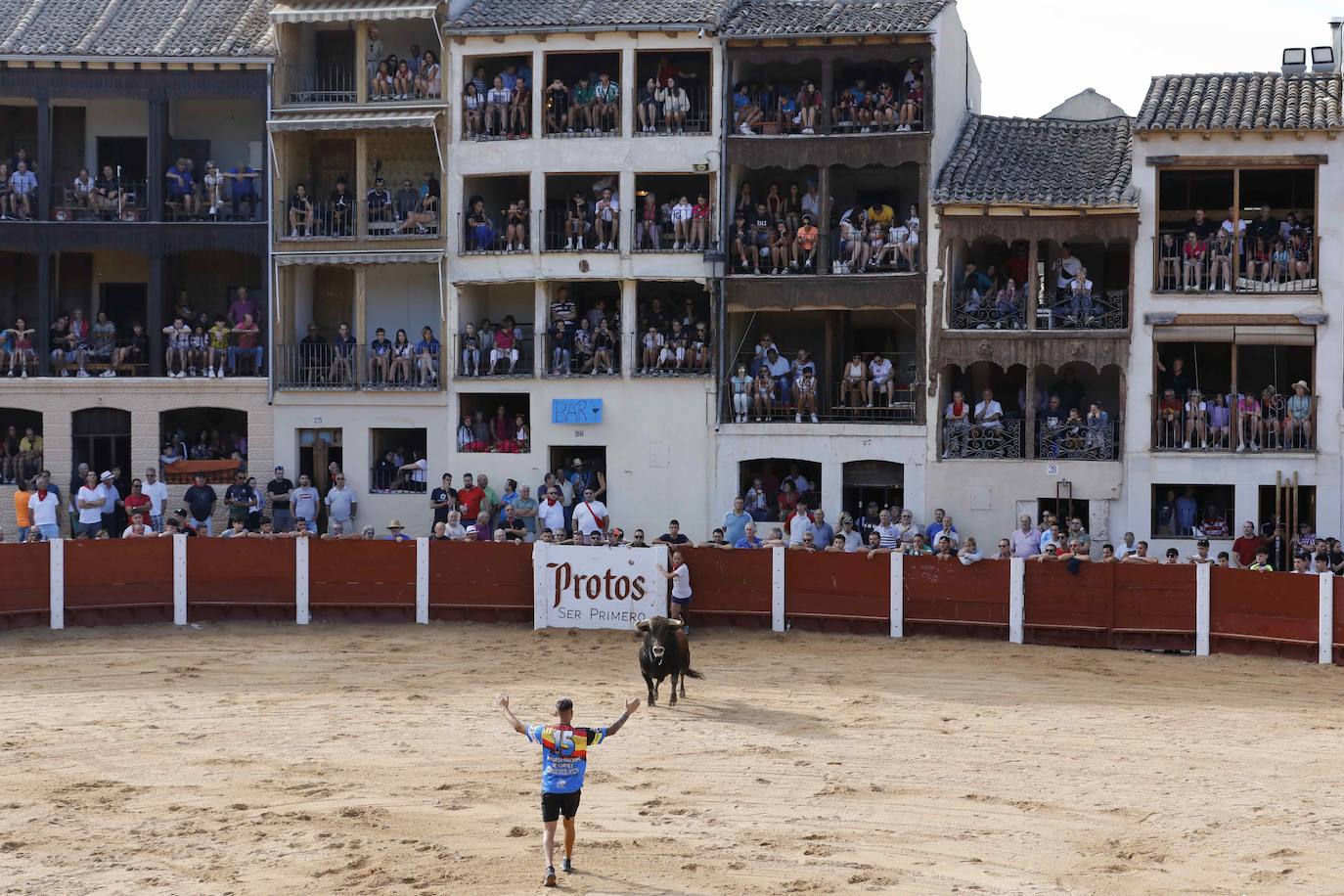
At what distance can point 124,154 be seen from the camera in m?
36.8

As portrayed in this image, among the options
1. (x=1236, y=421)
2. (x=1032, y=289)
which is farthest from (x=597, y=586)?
(x=1236, y=421)

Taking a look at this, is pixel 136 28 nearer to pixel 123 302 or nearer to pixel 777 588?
pixel 123 302

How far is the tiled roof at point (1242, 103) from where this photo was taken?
30.6 meters

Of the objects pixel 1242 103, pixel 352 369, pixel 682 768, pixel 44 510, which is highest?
pixel 1242 103

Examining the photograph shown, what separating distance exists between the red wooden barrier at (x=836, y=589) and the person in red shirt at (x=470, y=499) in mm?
6471

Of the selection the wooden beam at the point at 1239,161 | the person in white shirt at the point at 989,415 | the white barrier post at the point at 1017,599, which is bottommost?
the white barrier post at the point at 1017,599

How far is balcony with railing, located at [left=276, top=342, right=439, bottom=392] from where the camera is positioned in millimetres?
34625

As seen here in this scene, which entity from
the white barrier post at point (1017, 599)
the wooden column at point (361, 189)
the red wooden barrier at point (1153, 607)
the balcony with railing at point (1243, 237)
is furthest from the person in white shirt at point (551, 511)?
the balcony with railing at point (1243, 237)

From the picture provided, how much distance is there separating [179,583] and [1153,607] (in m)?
14.6

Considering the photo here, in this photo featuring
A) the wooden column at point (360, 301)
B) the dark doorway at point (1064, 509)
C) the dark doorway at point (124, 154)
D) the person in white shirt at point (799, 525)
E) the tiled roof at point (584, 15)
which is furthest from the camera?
the dark doorway at point (124, 154)

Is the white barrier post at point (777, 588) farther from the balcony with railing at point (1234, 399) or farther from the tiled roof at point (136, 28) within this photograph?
the tiled roof at point (136, 28)

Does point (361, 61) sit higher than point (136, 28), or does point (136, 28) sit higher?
point (136, 28)

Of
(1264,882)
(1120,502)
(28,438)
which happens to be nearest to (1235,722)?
(1264,882)

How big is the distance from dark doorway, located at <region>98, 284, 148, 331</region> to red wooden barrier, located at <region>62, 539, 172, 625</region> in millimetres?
9729
